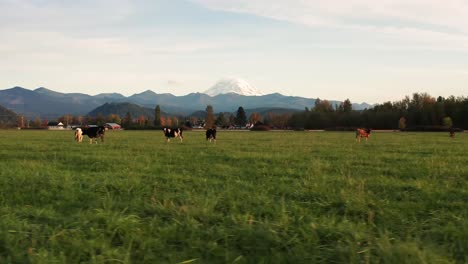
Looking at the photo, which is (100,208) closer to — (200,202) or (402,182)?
(200,202)

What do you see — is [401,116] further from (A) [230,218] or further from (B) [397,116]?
(A) [230,218]

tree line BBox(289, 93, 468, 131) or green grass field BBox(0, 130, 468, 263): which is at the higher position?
tree line BBox(289, 93, 468, 131)

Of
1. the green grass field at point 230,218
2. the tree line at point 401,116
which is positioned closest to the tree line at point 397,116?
the tree line at point 401,116

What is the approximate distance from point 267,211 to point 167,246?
2.35 m

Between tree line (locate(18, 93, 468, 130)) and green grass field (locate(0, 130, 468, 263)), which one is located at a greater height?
tree line (locate(18, 93, 468, 130))

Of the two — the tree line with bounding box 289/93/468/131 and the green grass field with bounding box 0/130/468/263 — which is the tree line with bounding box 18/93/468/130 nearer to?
the tree line with bounding box 289/93/468/131

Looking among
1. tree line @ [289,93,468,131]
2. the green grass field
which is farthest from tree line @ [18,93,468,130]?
the green grass field

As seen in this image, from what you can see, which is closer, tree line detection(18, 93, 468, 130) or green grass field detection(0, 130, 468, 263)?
green grass field detection(0, 130, 468, 263)

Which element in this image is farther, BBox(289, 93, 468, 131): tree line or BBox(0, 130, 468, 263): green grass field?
BBox(289, 93, 468, 131): tree line

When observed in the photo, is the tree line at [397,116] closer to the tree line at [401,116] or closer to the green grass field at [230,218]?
the tree line at [401,116]

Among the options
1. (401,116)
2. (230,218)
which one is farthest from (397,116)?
(230,218)

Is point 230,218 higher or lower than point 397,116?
lower

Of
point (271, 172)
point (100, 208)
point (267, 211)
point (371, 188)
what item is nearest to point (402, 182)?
point (371, 188)

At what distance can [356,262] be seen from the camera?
494cm
